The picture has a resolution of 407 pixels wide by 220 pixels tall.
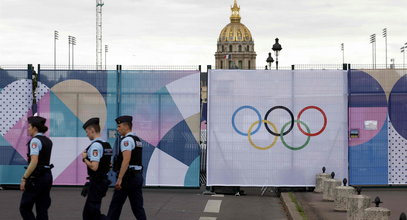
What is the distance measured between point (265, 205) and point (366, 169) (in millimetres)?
3833

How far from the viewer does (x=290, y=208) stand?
15672mm

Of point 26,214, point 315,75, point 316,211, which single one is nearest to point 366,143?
point 315,75

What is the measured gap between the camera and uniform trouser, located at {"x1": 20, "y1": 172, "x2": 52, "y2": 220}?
1102 cm

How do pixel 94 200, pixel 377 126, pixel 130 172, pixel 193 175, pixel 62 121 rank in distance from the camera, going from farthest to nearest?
1. pixel 62 121
2. pixel 377 126
3. pixel 193 175
4. pixel 130 172
5. pixel 94 200

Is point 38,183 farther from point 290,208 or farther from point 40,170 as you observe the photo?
point 290,208

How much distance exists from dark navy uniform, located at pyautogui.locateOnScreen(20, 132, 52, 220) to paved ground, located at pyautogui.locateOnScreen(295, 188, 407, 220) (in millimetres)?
4983

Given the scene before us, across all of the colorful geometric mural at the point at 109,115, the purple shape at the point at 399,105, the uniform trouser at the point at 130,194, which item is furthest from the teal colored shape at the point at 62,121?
the uniform trouser at the point at 130,194

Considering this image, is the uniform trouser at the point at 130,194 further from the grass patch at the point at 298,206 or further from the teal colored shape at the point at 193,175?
the teal colored shape at the point at 193,175

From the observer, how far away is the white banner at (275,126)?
65.7 ft

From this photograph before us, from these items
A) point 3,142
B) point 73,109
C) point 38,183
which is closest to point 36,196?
point 38,183

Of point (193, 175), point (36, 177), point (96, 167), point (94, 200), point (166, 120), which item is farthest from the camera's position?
point (166, 120)

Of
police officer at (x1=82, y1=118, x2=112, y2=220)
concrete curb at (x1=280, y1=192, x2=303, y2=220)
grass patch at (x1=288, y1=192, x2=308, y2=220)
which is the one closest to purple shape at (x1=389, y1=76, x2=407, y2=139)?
grass patch at (x1=288, y1=192, x2=308, y2=220)

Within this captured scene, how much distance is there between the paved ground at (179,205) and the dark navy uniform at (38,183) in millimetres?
3362

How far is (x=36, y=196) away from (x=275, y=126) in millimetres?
9877
